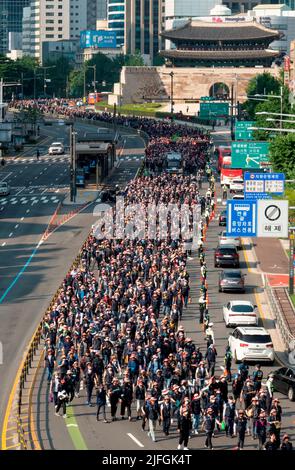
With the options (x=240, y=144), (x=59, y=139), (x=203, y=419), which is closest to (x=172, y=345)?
(x=203, y=419)

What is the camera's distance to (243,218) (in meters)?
58.2

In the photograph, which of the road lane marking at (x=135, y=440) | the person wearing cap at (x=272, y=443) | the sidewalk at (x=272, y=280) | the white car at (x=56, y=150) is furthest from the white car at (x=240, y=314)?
the white car at (x=56, y=150)

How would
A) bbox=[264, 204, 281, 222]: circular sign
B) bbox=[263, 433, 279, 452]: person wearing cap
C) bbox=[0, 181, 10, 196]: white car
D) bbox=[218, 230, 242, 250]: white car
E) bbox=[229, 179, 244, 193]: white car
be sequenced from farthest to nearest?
bbox=[0, 181, 10, 196]: white car, bbox=[229, 179, 244, 193]: white car, bbox=[218, 230, 242, 250]: white car, bbox=[264, 204, 281, 222]: circular sign, bbox=[263, 433, 279, 452]: person wearing cap

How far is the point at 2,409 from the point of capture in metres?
42.4

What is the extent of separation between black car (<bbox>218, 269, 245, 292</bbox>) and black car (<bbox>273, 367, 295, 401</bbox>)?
2030 centimetres

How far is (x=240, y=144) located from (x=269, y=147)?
107 inches

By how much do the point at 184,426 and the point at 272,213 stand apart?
22.1m

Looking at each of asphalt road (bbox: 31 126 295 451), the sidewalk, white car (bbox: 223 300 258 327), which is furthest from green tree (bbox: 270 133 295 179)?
asphalt road (bbox: 31 126 295 451)

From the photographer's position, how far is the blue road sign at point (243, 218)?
5806 centimetres

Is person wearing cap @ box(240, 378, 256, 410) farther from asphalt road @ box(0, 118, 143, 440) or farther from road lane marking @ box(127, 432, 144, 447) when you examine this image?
asphalt road @ box(0, 118, 143, 440)

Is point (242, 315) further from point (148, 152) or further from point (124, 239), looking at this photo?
point (148, 152)

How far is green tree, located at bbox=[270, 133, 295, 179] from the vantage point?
3733 inches

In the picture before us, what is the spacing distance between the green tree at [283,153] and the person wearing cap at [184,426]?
5821 centimetres

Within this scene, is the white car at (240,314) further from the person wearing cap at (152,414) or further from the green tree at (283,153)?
the green tree at (283,153)
